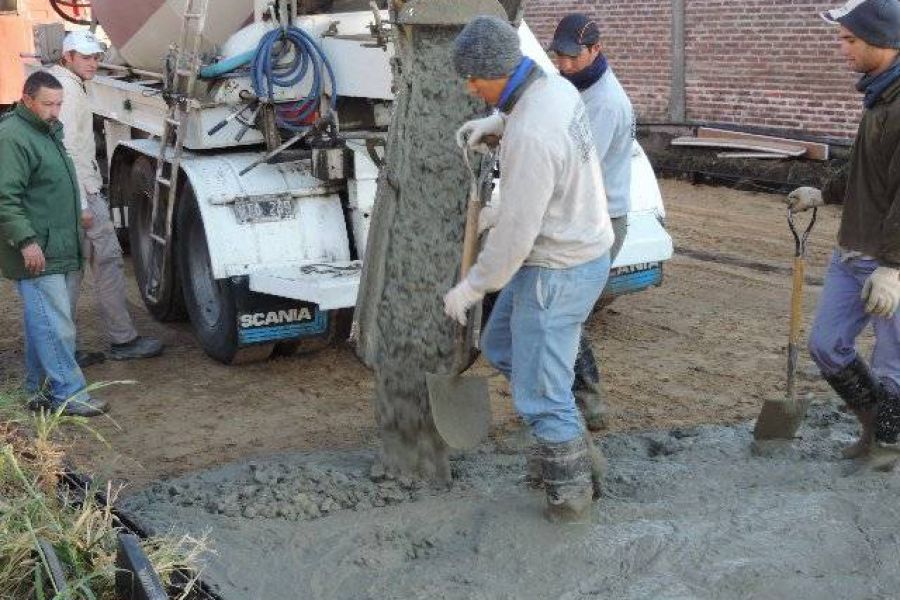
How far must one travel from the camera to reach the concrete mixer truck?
248 inches

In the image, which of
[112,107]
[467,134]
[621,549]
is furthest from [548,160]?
[112,107]

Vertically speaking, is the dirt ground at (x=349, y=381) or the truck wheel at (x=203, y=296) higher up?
the truck wheel at (x=203, y=296)

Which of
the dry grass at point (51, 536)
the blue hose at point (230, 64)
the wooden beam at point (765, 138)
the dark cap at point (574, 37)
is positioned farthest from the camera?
the wooden beam at point (765, 138)

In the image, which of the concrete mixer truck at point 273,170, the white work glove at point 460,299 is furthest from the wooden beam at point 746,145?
the white work glove at point 460,299

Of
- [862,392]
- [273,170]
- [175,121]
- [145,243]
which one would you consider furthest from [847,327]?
[145,243]

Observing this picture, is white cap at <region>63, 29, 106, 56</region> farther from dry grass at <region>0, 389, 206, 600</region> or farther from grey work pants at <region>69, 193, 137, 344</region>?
dry grass at <region>0, 389, 206, 600</region>

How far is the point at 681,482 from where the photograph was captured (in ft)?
15.3

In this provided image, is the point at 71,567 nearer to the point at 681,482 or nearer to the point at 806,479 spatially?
the point at 681,482

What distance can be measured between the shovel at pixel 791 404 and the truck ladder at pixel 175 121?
3.57 meters

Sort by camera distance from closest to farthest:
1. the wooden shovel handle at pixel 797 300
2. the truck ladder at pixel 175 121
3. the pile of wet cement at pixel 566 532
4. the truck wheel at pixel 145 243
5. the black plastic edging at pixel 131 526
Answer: the black plastic edging at pixel 131 526 → the pile of wet cement at pixel 566 532 → the wooden shovel handle at pixel 797 300 → the truck ladder at pixel 175 121 → the truck wheel at pixel 145 243

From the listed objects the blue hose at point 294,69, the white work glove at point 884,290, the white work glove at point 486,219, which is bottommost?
the white work glove at point 884,290

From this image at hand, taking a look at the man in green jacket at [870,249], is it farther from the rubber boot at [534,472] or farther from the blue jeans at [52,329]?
the blue jeans at [52,329]

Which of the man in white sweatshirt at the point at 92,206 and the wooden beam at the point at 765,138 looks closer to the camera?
the man in white sweatshirt at the point at 92,206

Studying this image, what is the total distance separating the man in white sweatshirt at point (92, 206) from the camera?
6.80 meters
